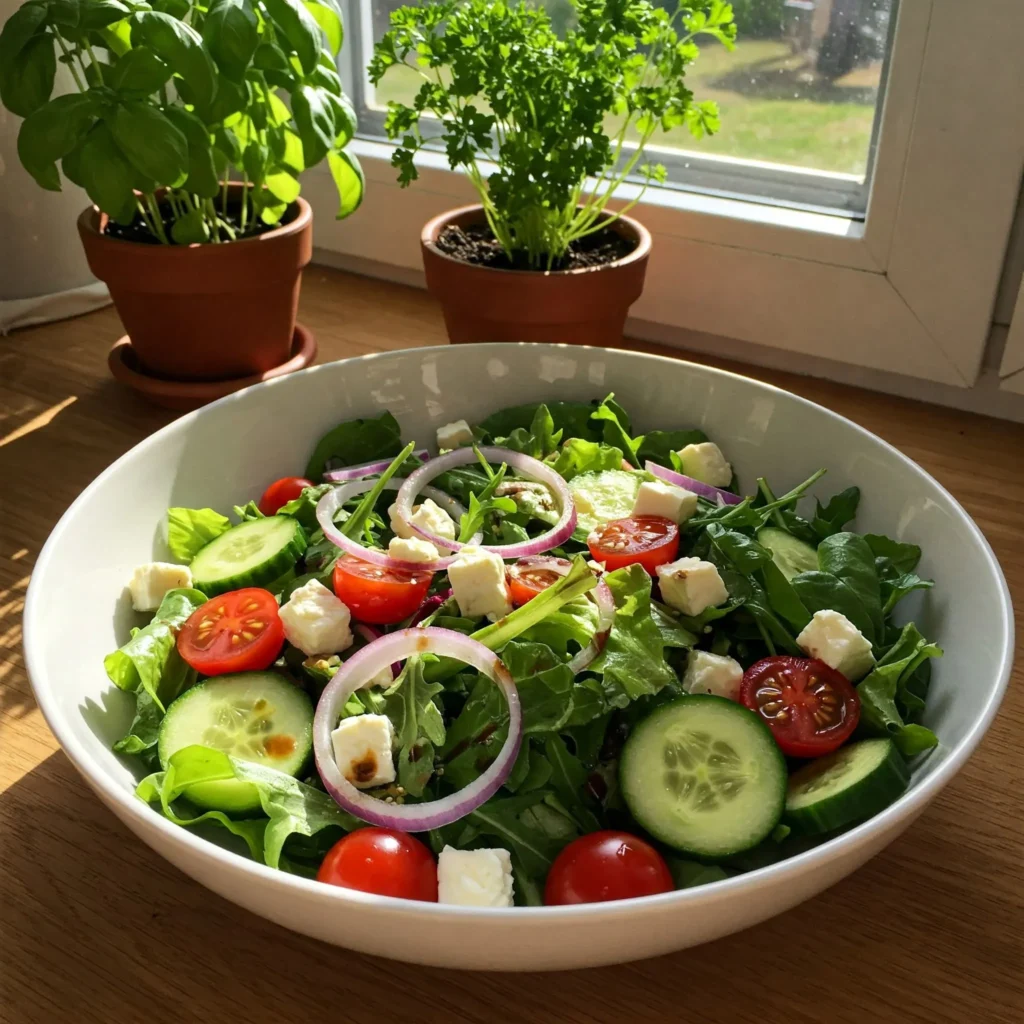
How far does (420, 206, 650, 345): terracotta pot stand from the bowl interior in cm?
12

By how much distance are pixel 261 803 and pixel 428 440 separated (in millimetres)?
485

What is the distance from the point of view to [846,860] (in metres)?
0.55

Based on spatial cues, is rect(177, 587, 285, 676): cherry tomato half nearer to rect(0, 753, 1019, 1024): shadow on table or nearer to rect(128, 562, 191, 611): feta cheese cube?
rect(128, 562, 191, 611): feta cheese cube

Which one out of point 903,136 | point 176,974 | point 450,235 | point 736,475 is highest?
point 903,136

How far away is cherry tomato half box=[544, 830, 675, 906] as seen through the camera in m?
0.61

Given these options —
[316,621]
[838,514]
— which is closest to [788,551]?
[838,514]

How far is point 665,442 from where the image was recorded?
3.33 feet

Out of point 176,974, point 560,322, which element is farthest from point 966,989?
point 560,322

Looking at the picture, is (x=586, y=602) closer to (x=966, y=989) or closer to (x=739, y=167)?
(x=966, y=989)

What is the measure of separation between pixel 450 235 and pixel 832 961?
0.92 metres

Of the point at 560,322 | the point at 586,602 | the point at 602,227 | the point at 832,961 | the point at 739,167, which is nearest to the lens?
the point at 832,961

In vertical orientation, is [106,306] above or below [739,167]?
below

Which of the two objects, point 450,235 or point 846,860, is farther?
point 450,235

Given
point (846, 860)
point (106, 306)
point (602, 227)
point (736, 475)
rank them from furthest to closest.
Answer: point (106, 306) < point (602, 227) < point (736, 475) < point (846, 860)
